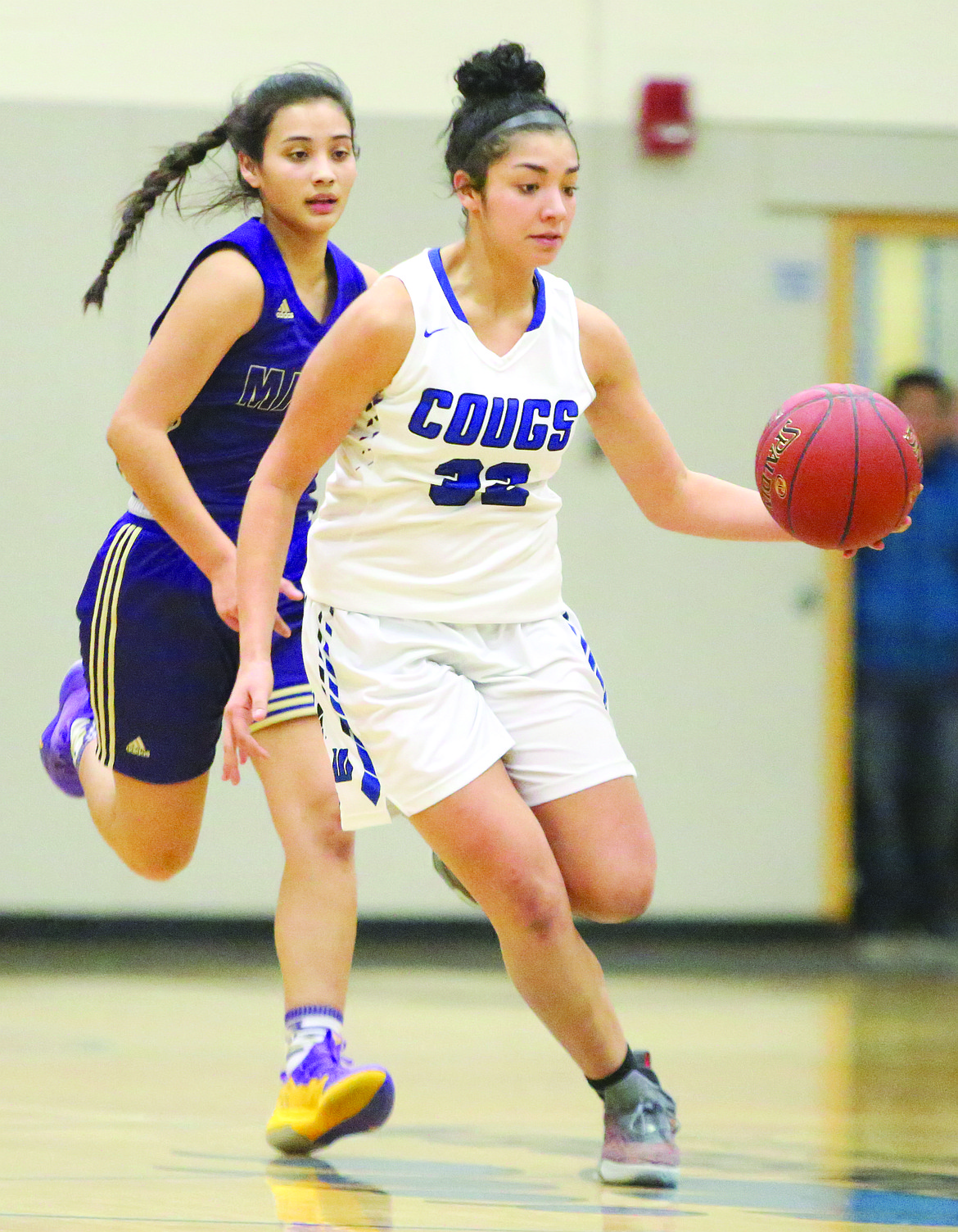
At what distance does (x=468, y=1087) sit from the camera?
3.46 m

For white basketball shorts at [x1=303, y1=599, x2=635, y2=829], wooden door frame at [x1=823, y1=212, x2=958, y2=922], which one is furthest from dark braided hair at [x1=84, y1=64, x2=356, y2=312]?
wooden door frame at [x1=823, y1=212, x2=958, y2=922]

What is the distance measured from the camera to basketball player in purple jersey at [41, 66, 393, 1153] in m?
2.58

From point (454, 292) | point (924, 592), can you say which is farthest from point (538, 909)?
point (924, 592)

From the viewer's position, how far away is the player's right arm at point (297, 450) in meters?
2.35

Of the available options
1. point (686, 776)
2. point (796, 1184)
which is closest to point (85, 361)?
point (686, 776)

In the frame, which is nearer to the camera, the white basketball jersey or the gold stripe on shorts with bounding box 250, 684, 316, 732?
the white basketball jersey

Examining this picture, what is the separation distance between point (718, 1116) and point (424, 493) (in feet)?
4.76

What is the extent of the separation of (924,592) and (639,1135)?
3370mm

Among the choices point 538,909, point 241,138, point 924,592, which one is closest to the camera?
point 538,909

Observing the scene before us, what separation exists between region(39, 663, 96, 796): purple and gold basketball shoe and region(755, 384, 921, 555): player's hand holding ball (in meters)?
1.44

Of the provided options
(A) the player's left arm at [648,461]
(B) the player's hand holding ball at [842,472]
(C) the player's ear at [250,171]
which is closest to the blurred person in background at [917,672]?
(A) the player's left arm at [648,461]

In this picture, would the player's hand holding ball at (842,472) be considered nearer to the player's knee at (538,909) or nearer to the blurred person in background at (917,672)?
the player's knee at (538,909)

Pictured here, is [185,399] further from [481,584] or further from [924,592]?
[924,592]

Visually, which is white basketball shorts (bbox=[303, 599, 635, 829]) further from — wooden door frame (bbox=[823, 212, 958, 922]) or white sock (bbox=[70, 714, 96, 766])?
wooden door frame (bbox=[823, 212, 958, 922])
